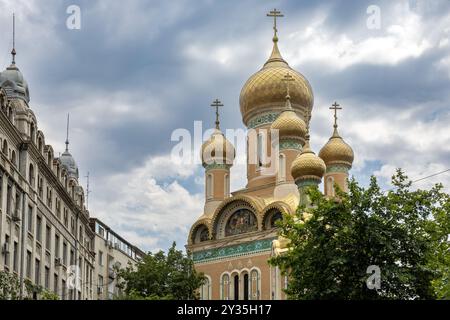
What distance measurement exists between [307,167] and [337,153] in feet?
29.0

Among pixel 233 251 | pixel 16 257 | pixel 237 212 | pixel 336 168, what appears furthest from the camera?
pixel 336 168

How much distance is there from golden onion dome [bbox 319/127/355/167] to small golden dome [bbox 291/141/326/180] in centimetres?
788

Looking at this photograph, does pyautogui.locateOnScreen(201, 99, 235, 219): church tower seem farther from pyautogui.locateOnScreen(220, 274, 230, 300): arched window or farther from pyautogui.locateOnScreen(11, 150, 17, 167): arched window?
pyautogui.locateOnScreen(11, 150, 17, 167): arched window

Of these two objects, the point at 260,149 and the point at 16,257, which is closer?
the point at 16,257

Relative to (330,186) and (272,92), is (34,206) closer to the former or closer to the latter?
(272,92)

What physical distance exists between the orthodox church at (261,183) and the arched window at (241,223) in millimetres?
60

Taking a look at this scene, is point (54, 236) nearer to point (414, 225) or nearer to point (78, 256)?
point (78, 256)

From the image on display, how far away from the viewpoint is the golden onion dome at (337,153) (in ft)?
200

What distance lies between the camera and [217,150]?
60500mm

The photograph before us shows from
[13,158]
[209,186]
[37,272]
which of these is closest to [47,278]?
[37,272]

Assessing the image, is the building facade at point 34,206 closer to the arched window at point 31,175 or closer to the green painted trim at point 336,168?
the arched window at point 31,175

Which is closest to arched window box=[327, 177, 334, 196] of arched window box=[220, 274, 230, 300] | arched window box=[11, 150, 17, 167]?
arched window box=[220, 274, 230, 300]

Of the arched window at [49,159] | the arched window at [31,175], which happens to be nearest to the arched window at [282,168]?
the arched window at [49,159]

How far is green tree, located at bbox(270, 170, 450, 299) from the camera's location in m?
29.7
